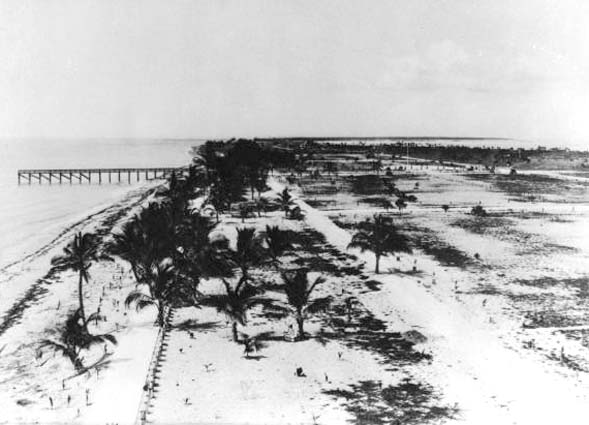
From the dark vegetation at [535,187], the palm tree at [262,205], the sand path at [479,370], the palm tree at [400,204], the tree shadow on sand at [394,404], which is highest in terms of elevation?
the dark vegetation at [535,187]

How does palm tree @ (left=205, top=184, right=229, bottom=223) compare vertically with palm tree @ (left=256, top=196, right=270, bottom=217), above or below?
above

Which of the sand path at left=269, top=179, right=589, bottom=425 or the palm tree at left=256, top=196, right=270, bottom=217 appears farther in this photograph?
the palm tree at left=256, top=196, right=270, bottom=217

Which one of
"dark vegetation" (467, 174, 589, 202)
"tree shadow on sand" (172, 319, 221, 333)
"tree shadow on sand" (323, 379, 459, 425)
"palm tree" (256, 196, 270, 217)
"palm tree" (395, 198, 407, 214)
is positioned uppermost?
"dark vegetation" (467, 174, 589, 202)

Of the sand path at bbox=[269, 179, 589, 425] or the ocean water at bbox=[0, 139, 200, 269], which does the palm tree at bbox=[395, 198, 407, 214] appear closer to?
the sand path at bbox=[269, 179, 589, 425]

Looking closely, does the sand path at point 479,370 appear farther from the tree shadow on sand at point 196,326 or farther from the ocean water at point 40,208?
the ocean water at point 40,208

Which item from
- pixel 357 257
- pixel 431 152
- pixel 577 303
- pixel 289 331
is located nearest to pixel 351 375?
pixel 289 331

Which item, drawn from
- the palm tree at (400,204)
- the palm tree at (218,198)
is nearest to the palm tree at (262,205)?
the palm tree at (218,198)

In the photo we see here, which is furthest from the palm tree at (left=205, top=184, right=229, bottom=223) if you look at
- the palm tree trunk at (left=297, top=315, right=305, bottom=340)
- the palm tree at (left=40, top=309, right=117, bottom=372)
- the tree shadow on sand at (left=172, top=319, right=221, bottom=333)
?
the palm tree at (left=40, top=309, right=117, bottom=372)

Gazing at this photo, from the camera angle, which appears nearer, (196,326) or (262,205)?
(196,326)

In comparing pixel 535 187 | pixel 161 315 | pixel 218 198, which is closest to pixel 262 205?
pixel 218 198

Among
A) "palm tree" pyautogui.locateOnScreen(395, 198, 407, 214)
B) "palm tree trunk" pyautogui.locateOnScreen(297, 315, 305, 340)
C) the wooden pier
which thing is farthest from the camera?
the wooden pier

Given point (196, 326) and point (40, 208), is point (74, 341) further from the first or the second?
point (40, 208)

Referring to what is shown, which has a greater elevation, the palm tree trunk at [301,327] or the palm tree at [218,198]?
the palm tree at [218,198]

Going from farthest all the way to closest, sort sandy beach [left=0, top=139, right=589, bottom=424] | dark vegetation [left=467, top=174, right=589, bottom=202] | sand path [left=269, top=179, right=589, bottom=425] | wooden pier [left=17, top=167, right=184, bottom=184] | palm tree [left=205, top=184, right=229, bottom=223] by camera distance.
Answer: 1. wooden pier [left=17, top=167, right=184, bottom=184]
2. dark vegetation [left=467, top=174, right=589, bottom=202]
3. palm tree [left=205, top=184, right=229, bottom=223]
4. sandy beach [left=0, top=139, right=589, bottom=424]
5. sand path [left=269, top=179, right=589, bottom=425]
